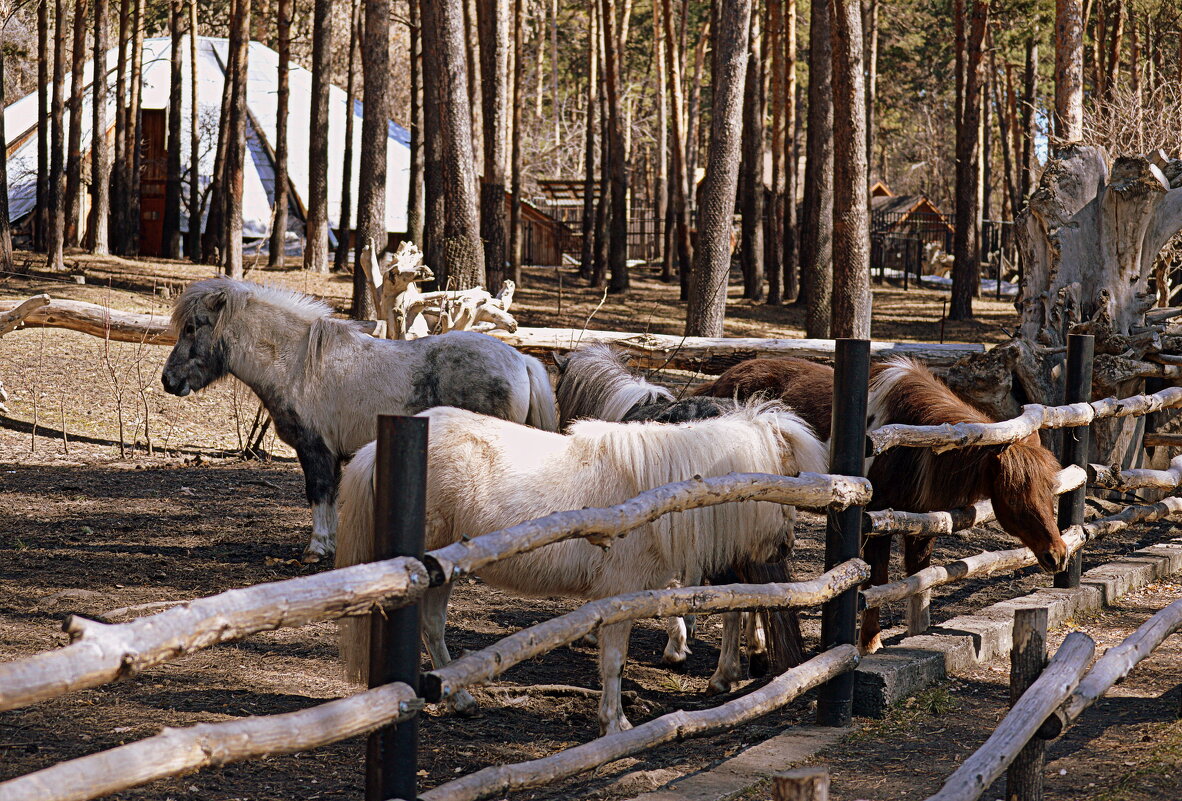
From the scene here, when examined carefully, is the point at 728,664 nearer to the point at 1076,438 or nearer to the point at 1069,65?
the point at 1076,438

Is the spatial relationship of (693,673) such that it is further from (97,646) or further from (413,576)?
(97,646)

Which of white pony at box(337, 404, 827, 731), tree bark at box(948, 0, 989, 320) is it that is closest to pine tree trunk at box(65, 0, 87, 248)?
tree bark at box(948, 0, 989, 320)

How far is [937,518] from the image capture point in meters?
5.05

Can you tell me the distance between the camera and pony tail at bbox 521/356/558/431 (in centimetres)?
719

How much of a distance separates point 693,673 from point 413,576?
3.16 metres

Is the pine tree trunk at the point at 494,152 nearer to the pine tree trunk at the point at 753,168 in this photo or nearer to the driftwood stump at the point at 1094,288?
the pine tree trunk at the point at 753,168

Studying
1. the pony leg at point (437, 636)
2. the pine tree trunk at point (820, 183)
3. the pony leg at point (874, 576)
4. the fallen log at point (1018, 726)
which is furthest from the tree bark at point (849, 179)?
the fallen log at point (1018, 726)

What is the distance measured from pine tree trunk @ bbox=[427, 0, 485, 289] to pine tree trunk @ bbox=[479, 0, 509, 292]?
83.2 inches

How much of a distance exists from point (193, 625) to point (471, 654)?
95 centimetres

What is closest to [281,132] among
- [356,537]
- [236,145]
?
[236,145]

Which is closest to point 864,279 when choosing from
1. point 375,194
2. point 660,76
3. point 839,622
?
point 375,194

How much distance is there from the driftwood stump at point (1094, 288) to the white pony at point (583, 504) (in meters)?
4.65

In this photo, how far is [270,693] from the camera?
15.4ft

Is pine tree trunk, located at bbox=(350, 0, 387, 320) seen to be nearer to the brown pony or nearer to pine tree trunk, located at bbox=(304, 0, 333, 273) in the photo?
pine tree trunk, located at bbox=(304, 0, 333, 273)
